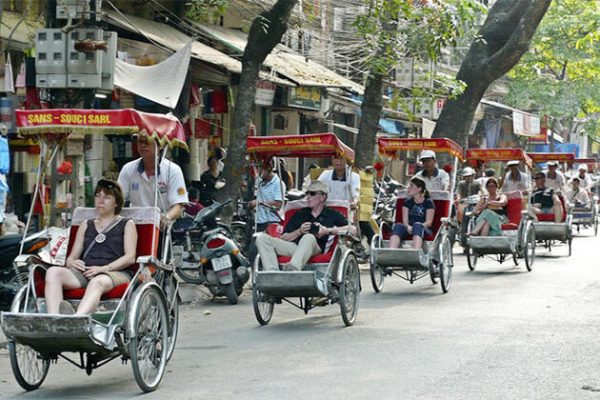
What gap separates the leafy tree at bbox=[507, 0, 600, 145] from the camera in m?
42.0

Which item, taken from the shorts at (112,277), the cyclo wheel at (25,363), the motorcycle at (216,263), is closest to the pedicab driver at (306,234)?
the motorcycle at (216,263)

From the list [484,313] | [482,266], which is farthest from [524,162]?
[484,313]

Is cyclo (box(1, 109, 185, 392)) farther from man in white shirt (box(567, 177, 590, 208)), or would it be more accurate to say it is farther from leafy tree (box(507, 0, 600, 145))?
leafy tree (box(507, 0, 600, 145))

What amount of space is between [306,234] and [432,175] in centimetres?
448

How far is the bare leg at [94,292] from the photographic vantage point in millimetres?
7898

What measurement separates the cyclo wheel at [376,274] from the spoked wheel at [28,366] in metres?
6.53

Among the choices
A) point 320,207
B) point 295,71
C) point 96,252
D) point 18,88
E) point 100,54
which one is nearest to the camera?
point 96,252

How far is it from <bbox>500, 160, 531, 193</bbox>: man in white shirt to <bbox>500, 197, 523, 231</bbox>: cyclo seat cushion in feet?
4.45

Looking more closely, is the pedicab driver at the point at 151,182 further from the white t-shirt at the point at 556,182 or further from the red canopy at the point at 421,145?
the white t-shirt at the point at 556,182

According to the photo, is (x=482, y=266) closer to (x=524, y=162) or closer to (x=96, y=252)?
(x=524, y=162)

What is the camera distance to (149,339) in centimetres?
812

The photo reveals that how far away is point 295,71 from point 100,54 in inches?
372

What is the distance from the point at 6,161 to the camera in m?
14.9

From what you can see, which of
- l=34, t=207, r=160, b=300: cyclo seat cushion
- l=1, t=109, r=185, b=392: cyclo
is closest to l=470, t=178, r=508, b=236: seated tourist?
l=1, t=109, r=185, b=392: cyclo
